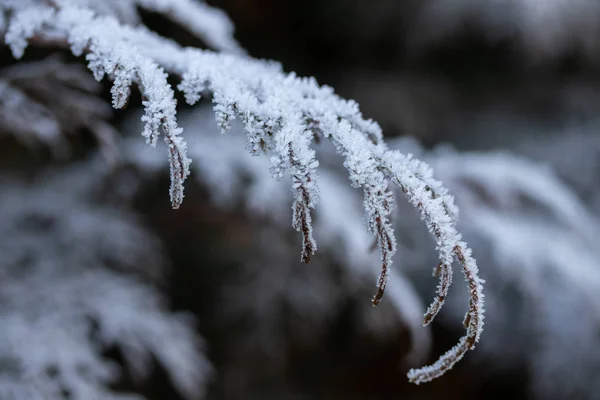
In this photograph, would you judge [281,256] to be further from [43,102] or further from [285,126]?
[285,126]

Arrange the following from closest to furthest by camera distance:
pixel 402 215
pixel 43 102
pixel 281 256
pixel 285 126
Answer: pixel 285 126
pixel 43 102
pixel 402 215
pixel 281 256

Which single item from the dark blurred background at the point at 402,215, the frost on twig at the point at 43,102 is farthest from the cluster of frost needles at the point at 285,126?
the dark blurred background at the point at 402,215

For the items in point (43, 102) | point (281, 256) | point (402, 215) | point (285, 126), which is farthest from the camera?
point (281, 256)

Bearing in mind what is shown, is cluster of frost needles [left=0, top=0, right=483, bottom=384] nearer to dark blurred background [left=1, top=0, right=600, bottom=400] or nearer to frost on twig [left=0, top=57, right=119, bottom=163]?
frost on twig [left=0, top=57, right=119, bottom=163]

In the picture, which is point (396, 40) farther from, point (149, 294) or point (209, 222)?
point (149, 294)

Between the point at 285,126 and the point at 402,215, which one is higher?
the point at 402,215

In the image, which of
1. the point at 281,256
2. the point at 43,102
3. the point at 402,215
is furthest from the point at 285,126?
the point at 281,256


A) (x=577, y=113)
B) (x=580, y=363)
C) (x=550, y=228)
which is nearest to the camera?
(x=550, y=228)

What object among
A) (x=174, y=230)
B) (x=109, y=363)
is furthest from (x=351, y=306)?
(x=109, y=363)

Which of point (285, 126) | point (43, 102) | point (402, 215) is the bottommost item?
point (285, 126)
